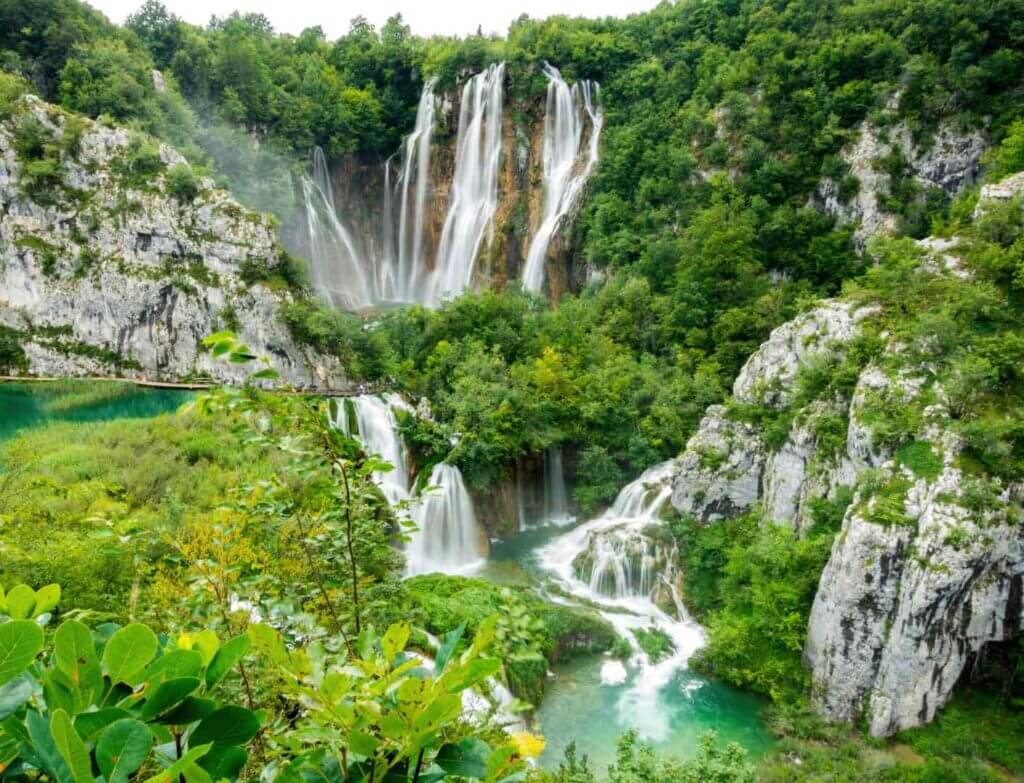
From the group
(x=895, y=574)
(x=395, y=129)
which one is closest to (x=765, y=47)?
(x=395, y=129)

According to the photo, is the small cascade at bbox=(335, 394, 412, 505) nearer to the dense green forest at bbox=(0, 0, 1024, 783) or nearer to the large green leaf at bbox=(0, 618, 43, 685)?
the dense green forest at bbox=(0, 0, 1024, 783)

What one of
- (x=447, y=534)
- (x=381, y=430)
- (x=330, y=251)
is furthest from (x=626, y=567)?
(x=330, y=251)

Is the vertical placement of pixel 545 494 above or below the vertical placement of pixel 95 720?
below

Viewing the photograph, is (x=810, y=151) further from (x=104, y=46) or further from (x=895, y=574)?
(x=104, y=46)

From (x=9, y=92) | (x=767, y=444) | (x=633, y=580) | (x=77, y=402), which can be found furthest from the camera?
(x=9, y=92)

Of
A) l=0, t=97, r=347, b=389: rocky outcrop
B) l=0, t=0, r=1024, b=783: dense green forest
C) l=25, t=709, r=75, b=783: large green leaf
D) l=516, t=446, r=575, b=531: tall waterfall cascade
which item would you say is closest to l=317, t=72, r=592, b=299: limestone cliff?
l=0, t=0, r=1024, b=783: dense green forest

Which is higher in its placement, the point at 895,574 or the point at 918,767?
the point at 895,574

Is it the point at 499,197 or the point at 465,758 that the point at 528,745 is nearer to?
the point at 465,758
